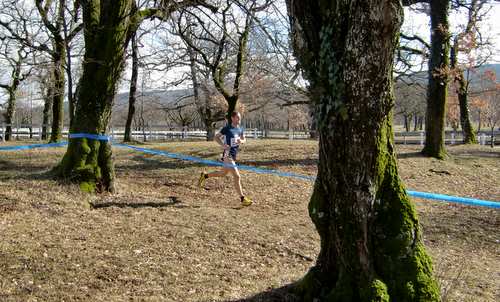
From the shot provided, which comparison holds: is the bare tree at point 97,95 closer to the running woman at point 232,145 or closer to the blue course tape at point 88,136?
the blue course tape at point 88,136

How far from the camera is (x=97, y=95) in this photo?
28.0 ft

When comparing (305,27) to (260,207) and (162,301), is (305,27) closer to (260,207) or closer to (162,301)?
(162,301)

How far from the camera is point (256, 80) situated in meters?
27.6

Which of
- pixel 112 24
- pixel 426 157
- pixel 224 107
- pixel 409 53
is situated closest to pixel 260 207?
pixel 112 24

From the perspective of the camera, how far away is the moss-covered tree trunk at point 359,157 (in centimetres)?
347

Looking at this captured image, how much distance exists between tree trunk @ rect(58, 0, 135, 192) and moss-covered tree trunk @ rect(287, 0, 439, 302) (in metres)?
5.66

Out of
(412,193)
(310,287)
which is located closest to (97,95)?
(412,193)

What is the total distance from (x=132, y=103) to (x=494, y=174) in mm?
19127

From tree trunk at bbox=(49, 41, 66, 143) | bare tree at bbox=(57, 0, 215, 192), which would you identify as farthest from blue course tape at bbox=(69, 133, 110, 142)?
tree trunk at bbox=(49, 41, 66, 143)

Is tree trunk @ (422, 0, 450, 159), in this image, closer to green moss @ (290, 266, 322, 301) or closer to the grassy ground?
the grassy ground

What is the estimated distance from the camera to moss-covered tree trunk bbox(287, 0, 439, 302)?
347cm

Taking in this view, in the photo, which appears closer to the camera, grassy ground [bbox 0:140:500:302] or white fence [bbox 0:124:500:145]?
grassy ground [bbox 0:140:500:302]

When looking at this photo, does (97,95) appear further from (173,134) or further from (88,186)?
(173,134)

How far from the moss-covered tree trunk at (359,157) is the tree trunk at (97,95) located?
5660 mm
